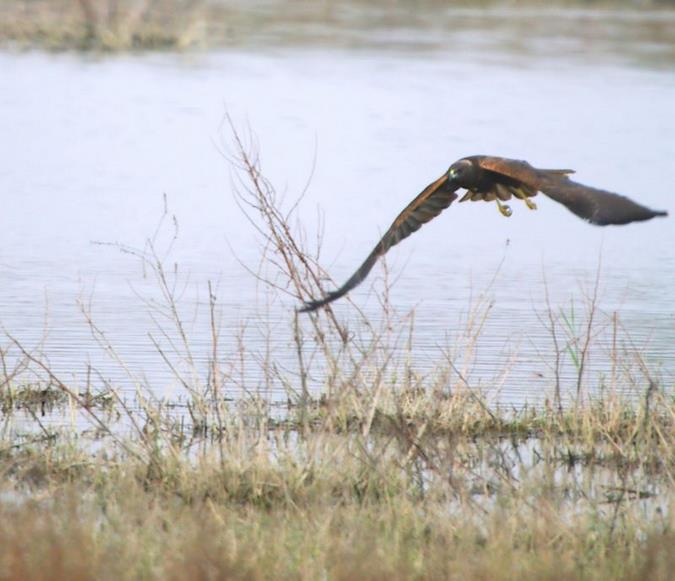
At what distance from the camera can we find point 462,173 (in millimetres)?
6828

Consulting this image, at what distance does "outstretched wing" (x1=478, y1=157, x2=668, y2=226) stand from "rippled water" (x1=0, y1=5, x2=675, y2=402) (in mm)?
1473

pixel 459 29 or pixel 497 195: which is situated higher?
pixel 459 29

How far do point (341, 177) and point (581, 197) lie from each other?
10084 mm

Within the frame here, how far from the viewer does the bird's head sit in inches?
268

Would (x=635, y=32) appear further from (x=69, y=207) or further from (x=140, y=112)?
(x=69, y=207)

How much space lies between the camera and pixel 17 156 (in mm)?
16906

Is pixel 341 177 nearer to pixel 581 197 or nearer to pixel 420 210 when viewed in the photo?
pixel 420 210

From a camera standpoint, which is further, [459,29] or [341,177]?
[459,29]

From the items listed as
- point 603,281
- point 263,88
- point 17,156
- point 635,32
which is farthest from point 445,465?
point 635,32

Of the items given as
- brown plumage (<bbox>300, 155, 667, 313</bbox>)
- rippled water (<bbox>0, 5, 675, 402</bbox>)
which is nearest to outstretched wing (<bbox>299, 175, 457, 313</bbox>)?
brown plumage (<bbox>300, 155, 667, 313</bbox>)

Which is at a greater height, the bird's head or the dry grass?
the dry grass

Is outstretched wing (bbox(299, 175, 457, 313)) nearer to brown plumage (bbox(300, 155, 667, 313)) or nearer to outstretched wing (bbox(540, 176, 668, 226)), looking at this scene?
brown plumage (bbox(300, 155, 667, 313))

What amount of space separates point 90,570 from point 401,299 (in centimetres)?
612

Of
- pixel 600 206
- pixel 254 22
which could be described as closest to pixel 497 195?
pixel 600 206
